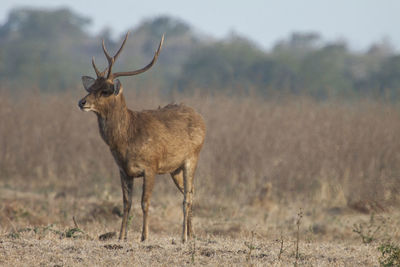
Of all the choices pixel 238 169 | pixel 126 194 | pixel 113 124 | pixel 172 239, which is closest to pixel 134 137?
pixel 113 124

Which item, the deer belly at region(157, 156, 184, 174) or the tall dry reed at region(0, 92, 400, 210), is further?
the tall dry reed at region(0, 92, 400, 210)

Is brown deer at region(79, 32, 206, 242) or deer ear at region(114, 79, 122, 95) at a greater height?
deer ear at region(114, 79, 122, 95)

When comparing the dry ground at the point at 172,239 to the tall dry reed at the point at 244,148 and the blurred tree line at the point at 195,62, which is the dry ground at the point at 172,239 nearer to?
the tall dry reed at the point at 244,148

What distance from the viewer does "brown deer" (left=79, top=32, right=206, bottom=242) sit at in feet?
24.8

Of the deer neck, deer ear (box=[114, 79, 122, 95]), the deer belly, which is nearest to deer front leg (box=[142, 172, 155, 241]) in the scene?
the deer belly

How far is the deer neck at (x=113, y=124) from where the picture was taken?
300 inches

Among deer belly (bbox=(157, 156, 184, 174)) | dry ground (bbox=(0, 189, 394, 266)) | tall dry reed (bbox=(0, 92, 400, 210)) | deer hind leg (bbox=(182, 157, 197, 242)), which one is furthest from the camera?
tall dry reed (bbox=(0, 92, 400, 210))

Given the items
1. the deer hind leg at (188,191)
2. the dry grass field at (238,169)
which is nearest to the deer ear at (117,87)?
the deer hind leg at (188,191)

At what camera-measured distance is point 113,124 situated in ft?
25.1

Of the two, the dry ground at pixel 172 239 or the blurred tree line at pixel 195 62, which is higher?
the blurred tree line at pixel 195 62

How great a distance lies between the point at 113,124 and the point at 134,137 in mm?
286

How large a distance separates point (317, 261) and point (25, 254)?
2925 millimetres

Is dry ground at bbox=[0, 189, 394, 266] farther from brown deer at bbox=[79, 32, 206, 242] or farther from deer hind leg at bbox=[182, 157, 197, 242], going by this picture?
brown deer at bbox=[79, 32, 206, 242]

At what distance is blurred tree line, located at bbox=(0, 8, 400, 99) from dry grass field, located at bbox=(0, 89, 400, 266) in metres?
0.75
